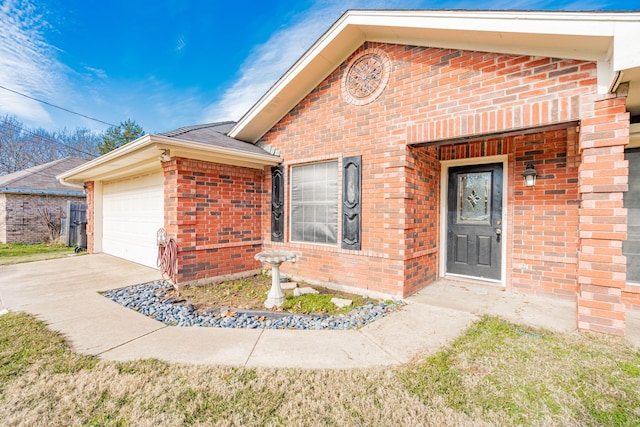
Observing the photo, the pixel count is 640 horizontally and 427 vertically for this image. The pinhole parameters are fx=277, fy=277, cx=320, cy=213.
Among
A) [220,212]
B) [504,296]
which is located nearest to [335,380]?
[504,296]

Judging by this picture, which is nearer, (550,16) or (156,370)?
(156,370)

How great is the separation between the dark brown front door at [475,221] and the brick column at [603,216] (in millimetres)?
1772

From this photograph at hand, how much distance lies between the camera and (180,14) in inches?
369

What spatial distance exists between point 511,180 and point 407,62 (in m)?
2.58

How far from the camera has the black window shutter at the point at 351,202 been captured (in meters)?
4.66

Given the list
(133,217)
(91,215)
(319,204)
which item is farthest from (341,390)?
(91,215)

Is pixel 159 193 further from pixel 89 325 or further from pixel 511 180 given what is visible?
pixel 511 180

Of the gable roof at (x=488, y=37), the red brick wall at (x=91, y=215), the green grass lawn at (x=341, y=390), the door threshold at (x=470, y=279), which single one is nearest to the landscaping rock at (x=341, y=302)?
the green grass lawn at (x=341, y=390)

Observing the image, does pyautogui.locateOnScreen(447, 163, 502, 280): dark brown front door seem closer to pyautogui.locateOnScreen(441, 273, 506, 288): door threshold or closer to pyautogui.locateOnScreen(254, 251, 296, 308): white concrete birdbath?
pyautogui.locateOnScreen(441, 273, 506, 288): door threshold

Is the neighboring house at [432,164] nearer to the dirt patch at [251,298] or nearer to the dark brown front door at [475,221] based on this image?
the dark brown front door at [475,221]

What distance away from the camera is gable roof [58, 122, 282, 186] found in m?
4.59

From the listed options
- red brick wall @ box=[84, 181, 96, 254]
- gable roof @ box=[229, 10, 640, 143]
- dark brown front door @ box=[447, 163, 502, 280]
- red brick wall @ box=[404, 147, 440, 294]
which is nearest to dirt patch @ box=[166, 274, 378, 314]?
red brick wall @ box=[404, 147, 440, 294]

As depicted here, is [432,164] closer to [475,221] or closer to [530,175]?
[475,221]

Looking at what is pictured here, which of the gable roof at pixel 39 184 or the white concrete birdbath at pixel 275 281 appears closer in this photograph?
the white concrete birdbath at pixel 275 281
